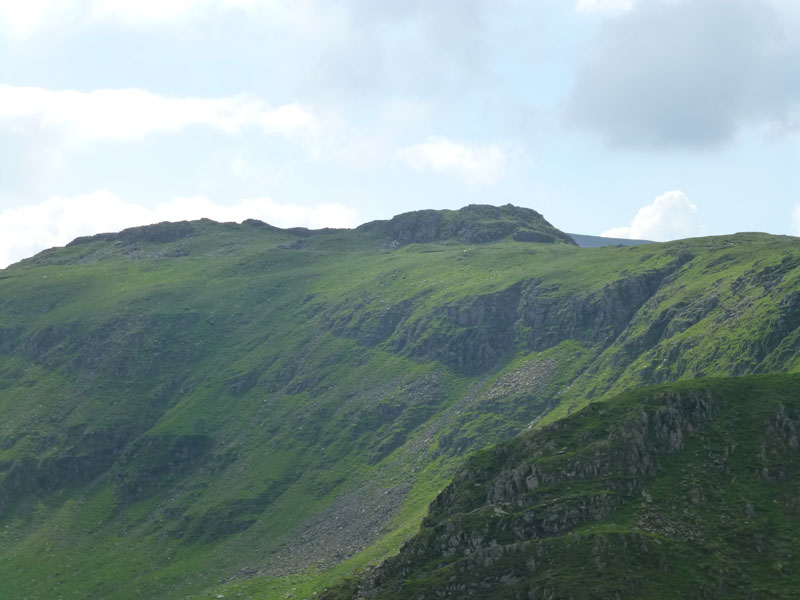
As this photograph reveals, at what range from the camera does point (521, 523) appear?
125125mm

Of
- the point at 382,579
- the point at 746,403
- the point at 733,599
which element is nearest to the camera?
the point at 733,599

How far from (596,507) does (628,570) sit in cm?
1422

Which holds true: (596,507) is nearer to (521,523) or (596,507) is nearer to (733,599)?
(521,523)

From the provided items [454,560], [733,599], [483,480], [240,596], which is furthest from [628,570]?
[240,596]

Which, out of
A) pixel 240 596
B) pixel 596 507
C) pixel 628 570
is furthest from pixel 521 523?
pixel 240 596

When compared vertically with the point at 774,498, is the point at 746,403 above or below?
above

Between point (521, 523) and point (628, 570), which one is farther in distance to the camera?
point (521, 523)

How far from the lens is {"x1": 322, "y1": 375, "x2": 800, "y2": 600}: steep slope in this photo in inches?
4365

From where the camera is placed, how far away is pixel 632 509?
123 m

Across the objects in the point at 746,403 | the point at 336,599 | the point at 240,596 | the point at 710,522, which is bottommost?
the point at 240,596

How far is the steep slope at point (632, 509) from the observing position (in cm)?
11088

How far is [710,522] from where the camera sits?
11881 cm

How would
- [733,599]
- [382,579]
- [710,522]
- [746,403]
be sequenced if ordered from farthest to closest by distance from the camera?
[746,403], [382,579], [710,522], [733,599]

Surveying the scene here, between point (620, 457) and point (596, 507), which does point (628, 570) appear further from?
point (620, 457)
